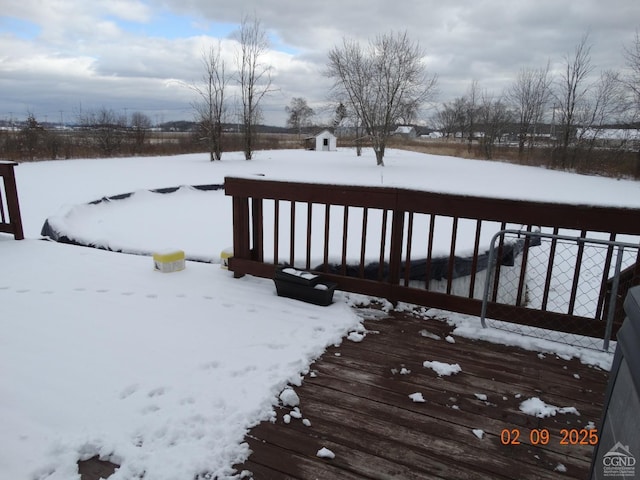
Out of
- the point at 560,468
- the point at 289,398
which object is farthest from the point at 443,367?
the point at 289,398

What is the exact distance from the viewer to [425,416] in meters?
1.87

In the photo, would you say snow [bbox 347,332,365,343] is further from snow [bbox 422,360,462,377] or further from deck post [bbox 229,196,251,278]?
deck post [bbox 229,196,251,278]

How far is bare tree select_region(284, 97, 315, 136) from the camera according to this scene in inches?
1962

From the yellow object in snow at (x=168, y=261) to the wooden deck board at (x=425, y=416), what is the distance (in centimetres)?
195

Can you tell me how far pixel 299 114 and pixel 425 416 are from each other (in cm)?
5097

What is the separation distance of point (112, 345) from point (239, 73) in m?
17.4

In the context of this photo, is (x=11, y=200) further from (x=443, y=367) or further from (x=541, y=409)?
(x=541, y=409)

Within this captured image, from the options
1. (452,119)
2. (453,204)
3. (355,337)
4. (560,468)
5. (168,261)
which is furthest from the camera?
(452,119)

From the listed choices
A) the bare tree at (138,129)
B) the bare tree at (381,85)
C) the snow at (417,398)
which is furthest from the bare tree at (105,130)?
the snow at (417,398)

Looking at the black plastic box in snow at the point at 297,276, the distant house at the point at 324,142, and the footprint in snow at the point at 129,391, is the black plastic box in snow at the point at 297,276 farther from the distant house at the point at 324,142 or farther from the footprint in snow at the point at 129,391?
the distant house at the point at 324,142

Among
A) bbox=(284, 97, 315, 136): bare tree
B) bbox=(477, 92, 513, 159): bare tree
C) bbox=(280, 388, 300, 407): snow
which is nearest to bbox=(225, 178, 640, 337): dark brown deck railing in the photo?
bbox=(280, 388, 300, 407): snow

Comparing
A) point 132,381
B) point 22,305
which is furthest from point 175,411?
point 22,305

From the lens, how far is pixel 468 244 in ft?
17.4

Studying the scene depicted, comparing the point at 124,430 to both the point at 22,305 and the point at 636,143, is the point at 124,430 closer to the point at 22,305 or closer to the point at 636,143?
the point at 22,305
